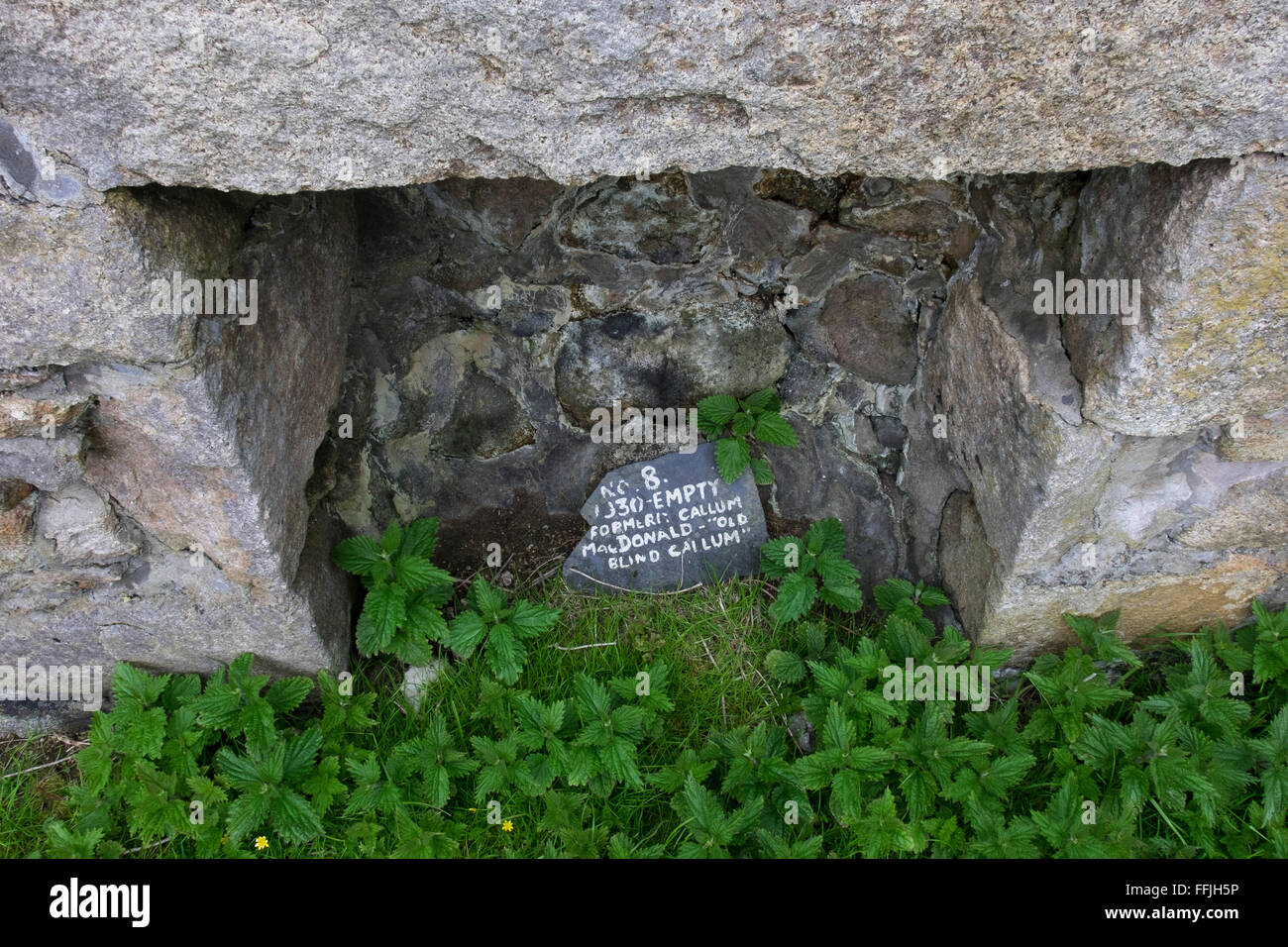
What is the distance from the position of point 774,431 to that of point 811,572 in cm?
44

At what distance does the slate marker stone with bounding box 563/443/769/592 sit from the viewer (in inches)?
112

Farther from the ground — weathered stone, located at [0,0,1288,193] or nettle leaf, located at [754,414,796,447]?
weathered stone, located at [0,0,1288,193]

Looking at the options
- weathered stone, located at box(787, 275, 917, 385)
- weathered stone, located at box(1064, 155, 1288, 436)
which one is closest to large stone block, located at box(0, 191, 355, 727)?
weathered stone, located at box(787, 275, 917, 385)

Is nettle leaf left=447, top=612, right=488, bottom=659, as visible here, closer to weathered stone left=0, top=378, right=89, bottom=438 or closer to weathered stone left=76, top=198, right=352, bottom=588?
weathered stone left=76, top=198, right=352, bottom=588

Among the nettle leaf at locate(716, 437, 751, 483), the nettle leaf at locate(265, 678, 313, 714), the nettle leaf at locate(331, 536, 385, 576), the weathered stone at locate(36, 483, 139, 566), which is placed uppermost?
the nettle leaf at locate(716, 437, 751, 483)

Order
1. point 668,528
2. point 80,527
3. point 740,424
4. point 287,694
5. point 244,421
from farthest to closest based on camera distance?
point 668,528 < point 740,424 < point 287,694 < point 80,527 < point 244,421

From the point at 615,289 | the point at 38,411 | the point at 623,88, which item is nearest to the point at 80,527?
the point at 38,411

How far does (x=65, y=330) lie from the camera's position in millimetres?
1753

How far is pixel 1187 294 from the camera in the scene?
179 cm

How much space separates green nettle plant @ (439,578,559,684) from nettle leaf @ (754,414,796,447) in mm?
778

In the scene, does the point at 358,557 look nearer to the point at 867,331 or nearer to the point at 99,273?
the point at 99,273

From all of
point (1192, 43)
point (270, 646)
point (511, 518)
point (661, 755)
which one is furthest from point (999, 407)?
point (270, 646)

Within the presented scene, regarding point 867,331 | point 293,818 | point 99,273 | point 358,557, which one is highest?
point 867,331

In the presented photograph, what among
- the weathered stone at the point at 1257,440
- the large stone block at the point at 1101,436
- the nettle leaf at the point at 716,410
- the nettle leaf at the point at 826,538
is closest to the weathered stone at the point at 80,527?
the nettle leaf at the point at 716,410
